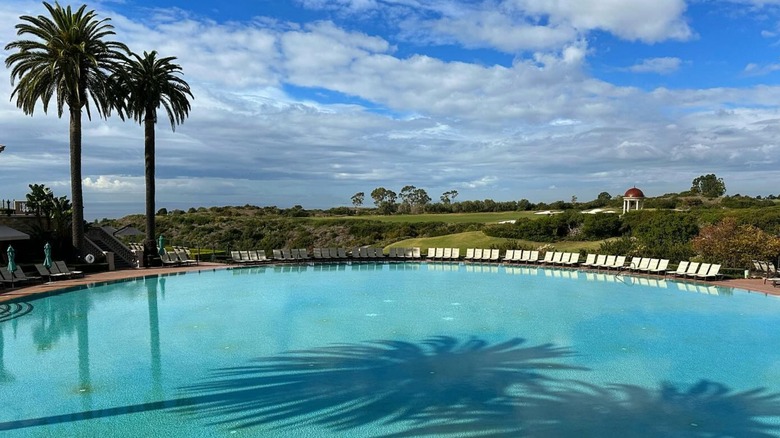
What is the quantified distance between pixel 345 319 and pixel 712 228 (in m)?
19.7

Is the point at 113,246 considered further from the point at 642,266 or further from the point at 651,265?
the point at 651,265

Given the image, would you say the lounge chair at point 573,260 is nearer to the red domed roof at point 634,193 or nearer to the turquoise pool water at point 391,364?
the turquoise pool water at point 391,364

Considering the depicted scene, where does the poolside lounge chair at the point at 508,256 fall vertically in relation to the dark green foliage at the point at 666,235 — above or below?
below

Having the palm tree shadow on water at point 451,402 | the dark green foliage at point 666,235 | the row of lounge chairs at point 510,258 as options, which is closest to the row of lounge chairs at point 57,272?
the row of lounge chairs at point 510,258

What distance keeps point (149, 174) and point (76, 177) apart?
3.77 meters

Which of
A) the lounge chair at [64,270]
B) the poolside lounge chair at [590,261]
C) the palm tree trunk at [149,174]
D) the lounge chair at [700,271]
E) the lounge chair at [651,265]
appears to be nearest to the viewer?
the lounge chair at [64,270]

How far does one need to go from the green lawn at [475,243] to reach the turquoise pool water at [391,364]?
1597cm

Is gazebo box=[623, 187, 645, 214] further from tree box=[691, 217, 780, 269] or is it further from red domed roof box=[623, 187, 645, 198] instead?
tree box=[691, 217, 780, 269]

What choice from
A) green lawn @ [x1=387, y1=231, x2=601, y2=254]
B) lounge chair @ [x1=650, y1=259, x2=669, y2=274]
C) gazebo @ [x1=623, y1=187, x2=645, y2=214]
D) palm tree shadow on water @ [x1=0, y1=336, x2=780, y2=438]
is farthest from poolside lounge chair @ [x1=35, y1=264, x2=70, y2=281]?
gazebo @ [x1=623, y1=187, x2=645, y2=214]

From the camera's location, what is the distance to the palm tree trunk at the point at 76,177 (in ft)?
80.9


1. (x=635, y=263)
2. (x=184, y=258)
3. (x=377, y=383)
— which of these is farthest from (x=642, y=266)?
(x=184, y=258)

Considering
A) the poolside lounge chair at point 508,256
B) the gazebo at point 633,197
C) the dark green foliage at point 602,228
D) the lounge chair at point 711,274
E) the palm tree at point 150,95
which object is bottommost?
the lounge chair at point 711,274

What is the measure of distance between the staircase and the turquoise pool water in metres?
8.33

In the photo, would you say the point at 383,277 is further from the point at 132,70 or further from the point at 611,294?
the point at 132,70
